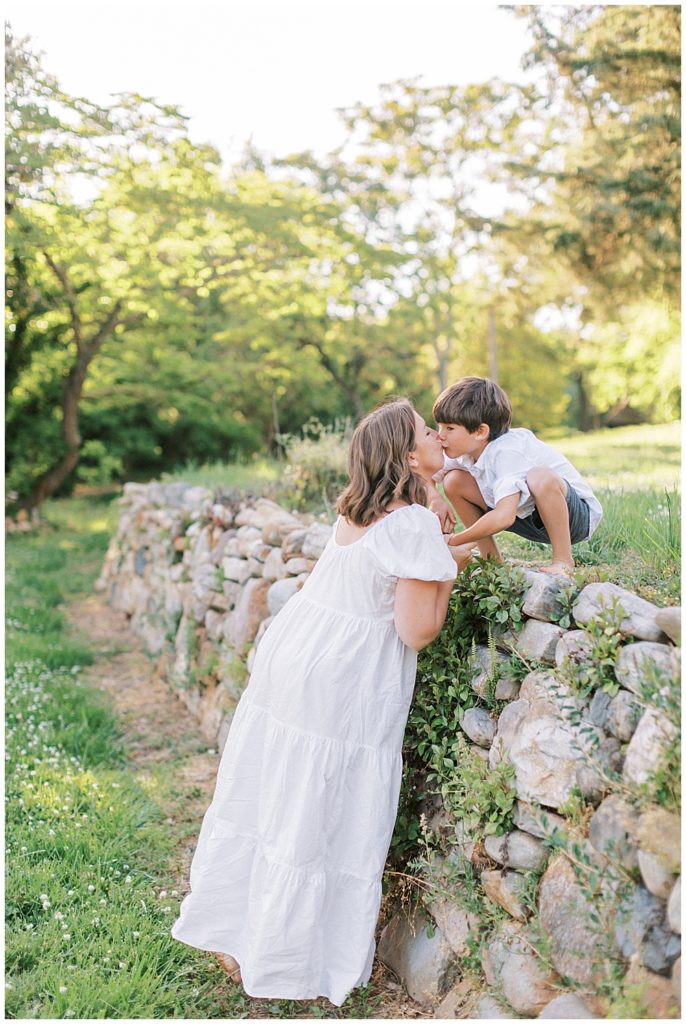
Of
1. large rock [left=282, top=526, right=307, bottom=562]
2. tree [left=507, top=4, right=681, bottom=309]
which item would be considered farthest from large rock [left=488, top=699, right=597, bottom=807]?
tree [left=507, top=4, right=681, bottom=309]

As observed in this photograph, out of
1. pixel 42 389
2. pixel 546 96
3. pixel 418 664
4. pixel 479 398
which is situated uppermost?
pixel 546 96

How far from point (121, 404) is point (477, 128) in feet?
29.0

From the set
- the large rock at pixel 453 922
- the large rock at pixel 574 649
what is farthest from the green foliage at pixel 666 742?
the large rock at pixel 453 922

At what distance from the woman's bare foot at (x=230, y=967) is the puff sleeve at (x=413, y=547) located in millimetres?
1431

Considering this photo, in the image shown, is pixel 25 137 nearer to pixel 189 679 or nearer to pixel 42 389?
pixel 189 679

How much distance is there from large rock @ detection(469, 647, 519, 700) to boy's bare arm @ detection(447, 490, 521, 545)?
39 cm

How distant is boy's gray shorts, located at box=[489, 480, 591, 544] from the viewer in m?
2.99

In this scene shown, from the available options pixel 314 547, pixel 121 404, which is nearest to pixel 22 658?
pixel 314 547

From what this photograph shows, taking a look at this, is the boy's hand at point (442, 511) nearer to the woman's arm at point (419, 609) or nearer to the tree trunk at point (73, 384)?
the woman's arm at point (419, 609)

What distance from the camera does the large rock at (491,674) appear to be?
2.52 m

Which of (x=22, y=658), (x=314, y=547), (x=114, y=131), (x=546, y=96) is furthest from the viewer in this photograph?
(x=546, y=96)

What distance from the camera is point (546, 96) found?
36.8ft

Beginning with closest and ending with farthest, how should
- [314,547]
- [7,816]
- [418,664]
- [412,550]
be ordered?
[412,550], [418,664], [7,816], [314,547]

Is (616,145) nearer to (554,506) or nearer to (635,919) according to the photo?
(554,506)
